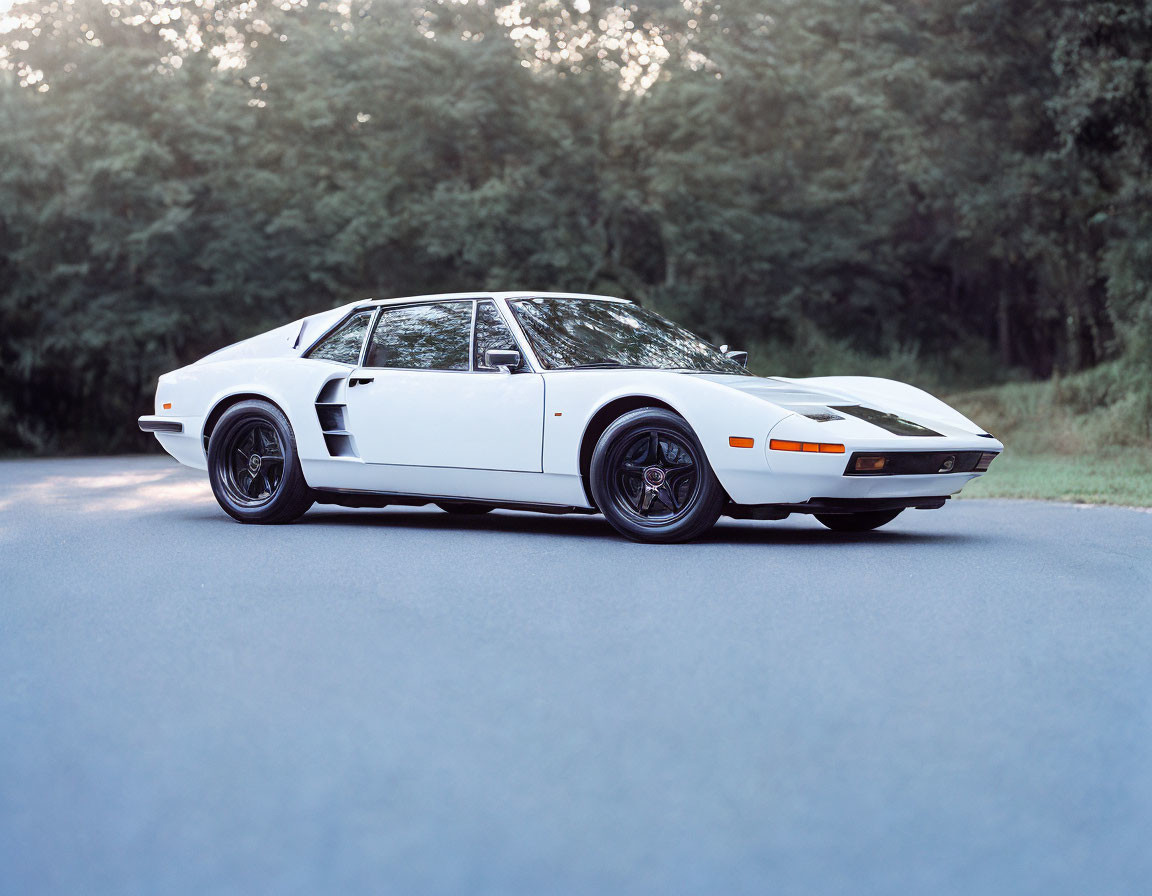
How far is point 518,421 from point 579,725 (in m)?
4.30

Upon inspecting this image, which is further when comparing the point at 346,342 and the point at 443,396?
the point at 346,342

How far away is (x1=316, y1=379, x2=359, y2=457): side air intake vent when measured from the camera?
8953 millimetres

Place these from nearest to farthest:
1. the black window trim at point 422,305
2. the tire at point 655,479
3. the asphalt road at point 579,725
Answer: the asphalt road at point 579,725 → the tire at point 655,479 → the black window trim at point 422,305

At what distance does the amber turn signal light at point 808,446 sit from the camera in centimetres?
739

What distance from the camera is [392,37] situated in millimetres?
26625

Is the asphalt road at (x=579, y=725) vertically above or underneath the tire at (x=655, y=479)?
underneath

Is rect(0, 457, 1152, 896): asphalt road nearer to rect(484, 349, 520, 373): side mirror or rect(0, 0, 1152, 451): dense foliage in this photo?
rect(484, 349, 520, 373): side mirror

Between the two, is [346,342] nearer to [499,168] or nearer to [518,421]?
[518,421]

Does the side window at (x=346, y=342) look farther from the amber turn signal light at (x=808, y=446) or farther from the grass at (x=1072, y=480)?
the grass at (x=1072, y=480)

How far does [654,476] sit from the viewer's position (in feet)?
25.7

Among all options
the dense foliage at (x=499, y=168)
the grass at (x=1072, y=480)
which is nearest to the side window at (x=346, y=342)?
the grass at (x=1072, y=480)

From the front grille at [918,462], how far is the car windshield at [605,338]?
142cm

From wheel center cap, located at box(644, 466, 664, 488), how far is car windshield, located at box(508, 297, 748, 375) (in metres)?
0.83

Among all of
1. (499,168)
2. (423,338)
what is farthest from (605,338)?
(499,168)
